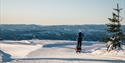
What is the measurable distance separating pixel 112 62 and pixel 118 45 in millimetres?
9779

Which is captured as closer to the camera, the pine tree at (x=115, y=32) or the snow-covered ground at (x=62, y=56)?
the snow-covered ground at (x=62, y=56)

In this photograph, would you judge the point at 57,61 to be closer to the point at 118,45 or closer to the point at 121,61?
the point at 121,61

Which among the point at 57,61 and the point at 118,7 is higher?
the point at 118,7

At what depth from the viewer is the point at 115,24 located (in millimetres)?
33375

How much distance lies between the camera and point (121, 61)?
23.7 metres

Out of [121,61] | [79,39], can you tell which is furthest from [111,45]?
[121,61]

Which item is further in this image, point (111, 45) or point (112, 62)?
point (111, 45)

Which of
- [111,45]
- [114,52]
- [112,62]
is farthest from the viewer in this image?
[111,45]

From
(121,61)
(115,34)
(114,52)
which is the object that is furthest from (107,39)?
(121,61)

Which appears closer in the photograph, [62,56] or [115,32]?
[62,56]

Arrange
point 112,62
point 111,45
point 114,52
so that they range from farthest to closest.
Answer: point 111,45
point 114,52
point 112,62

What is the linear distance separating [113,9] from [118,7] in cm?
42

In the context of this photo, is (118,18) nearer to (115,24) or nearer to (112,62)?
(115,24)

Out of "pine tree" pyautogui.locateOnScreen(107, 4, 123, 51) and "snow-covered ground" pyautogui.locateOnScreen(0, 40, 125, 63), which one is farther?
"pine tree" pyautogui.locateOnScreen(107, 4, 123, 51)
